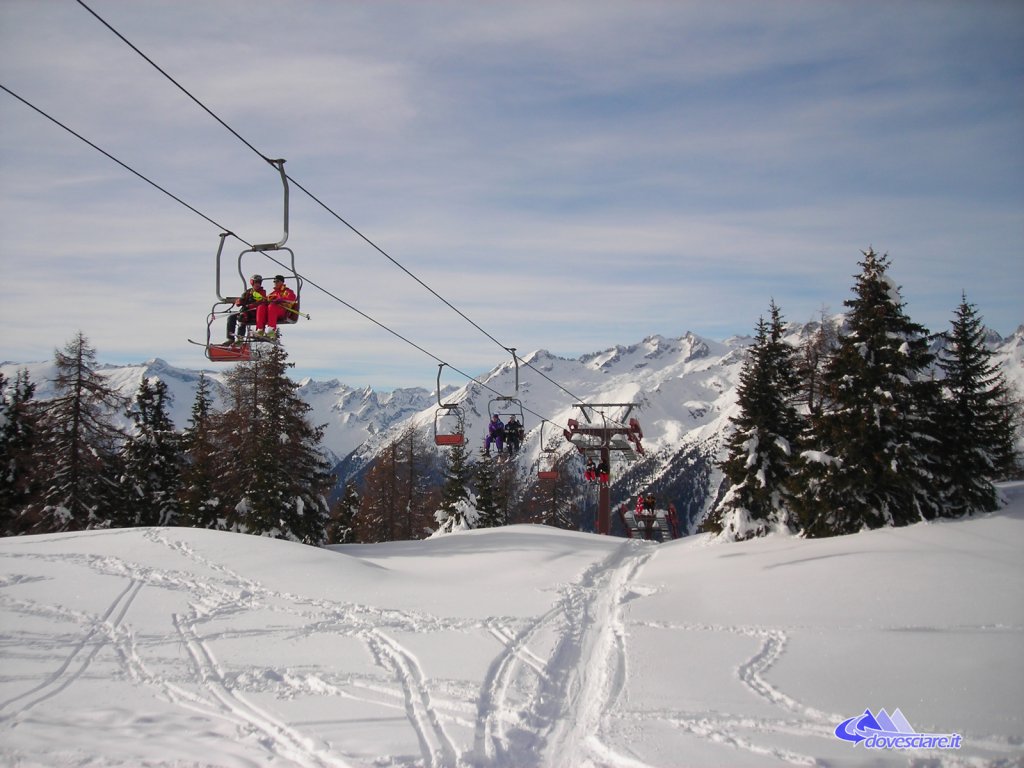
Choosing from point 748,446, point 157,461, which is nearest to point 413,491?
point 157,461

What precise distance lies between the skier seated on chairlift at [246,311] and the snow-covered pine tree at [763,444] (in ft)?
63.3

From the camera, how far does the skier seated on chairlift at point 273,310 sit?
39.4 ft

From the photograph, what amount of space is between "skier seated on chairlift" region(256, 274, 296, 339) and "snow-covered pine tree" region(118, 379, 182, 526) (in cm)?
2572

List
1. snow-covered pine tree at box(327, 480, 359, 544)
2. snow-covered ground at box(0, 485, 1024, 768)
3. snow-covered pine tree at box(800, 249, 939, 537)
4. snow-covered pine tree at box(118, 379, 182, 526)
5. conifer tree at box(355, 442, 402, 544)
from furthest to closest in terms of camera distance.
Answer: snow-covered pine tree at box(327, 480, 359, 544) → conifer tree at box(355, 442, 402, 544) → snow-covered pine tree at box(118, 379, 182, 526) → snow-covered pine tree at box(800, 249, 939, 537) → snow-covered ground at box(0, 485, 1024, 768)

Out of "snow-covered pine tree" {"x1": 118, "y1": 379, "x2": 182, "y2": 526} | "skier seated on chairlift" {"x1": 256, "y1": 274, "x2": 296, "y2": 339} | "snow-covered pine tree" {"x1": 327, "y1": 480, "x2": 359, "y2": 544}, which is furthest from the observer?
"snow-covered pine tree" {"x1": 327, "y1": 480, "x2": 359, "y2": 544}

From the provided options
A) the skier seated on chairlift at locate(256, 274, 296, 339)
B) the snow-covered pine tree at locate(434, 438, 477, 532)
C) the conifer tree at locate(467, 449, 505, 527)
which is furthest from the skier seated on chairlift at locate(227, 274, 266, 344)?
the conifer tree at locate(467, 449, 505, 527)

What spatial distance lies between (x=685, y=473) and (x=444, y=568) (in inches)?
6708

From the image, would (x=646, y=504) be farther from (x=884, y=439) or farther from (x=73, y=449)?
(x=73, y=449)

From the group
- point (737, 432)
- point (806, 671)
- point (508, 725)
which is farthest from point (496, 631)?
point (737, 432)

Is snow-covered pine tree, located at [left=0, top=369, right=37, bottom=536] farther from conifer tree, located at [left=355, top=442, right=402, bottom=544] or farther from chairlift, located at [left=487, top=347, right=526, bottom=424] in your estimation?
chairlift, located at [left=487, top=347, right=526, bottom=424]

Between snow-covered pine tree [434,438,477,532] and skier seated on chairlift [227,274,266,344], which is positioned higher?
skier seated on chairlift [227,274,266,344]

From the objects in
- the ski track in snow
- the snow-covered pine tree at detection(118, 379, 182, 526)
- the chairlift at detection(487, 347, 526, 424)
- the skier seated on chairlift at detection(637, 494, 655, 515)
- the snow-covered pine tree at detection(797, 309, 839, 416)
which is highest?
the snow-covered pine tree at detection(797, 309, 839, 416)

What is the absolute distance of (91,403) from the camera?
2939cm

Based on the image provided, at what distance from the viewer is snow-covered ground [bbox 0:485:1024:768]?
8133 millimetres
